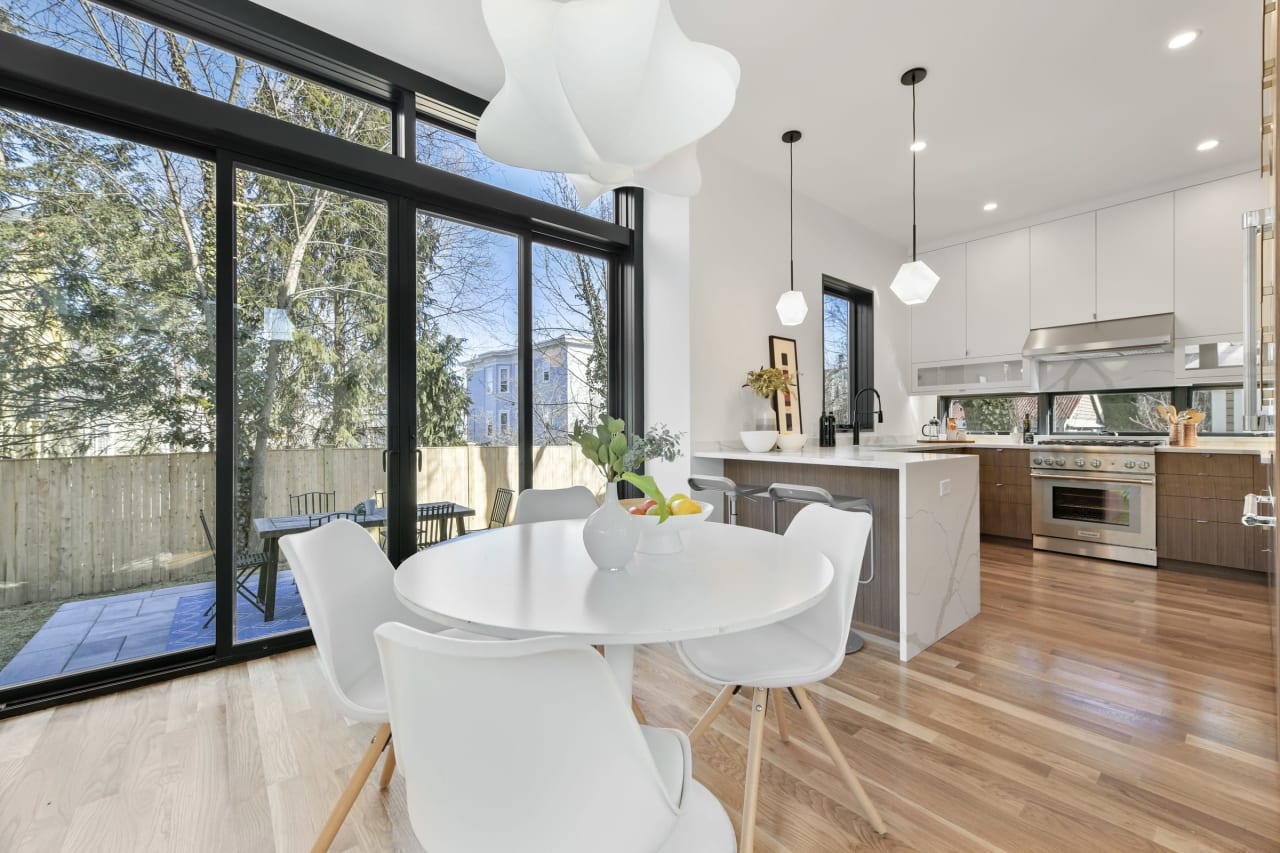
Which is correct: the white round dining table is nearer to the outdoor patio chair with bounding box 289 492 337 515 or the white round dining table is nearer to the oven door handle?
the outdoor patio chair with bounding box 289 492 337 515

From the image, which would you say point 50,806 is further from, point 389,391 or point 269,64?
point 269,64

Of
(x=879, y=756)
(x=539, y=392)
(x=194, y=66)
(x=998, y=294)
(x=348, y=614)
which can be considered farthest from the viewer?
(x=998, y=294)

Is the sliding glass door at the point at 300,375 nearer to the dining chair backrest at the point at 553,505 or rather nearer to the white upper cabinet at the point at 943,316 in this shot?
the dining chair backrest at the point at 553,505

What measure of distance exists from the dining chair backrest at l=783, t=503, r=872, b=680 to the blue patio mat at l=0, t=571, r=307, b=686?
232 cm

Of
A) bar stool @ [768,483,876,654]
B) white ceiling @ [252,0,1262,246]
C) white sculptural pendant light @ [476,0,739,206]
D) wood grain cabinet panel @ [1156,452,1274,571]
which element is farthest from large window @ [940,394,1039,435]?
white sculptural pendant light @ [476,0,739,206]

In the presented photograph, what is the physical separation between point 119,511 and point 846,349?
4.91 metres

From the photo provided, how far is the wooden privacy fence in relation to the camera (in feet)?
6.51

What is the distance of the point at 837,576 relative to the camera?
1.59 metres

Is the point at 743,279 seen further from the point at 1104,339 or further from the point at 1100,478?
the point at 1100,478

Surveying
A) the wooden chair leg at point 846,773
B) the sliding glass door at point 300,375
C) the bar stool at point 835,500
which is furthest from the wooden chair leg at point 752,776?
the sliding glass door at point 300,375

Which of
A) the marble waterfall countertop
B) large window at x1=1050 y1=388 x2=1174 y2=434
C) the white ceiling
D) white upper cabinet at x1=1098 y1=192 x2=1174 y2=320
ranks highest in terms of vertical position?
the white ceiling

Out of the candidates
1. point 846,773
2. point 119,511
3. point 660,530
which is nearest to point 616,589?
point 660,530

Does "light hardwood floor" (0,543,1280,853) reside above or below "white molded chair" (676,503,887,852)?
below

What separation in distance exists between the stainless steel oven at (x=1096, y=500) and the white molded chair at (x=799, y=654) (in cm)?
360
